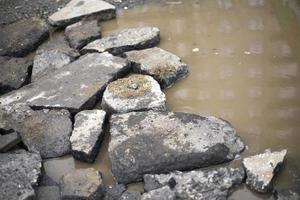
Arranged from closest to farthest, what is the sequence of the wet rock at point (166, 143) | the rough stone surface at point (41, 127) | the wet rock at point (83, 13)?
the wet rock at point (166, 143)
the rough stone surface at point (41, 127)
the wet rock at point (83, 13)

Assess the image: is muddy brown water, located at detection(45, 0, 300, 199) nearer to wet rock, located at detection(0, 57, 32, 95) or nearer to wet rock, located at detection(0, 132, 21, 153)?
wet rock, located at detection(0, 132, 21, 153)

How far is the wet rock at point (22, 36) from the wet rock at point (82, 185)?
238 centimetres

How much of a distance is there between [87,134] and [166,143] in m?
0.71

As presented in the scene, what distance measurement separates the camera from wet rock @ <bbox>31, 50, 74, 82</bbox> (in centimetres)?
486

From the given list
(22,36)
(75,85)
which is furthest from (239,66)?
(22,36)

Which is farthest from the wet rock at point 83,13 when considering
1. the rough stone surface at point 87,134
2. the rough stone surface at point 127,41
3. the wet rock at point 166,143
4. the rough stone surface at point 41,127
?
the wet rock at point 166,143

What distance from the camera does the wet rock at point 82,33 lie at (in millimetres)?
5309

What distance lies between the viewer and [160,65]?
183 inches

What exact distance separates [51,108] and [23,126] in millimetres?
322

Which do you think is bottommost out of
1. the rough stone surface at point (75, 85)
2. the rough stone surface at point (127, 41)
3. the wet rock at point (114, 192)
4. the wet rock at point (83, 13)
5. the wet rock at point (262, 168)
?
the wet rock at point (114, 192)

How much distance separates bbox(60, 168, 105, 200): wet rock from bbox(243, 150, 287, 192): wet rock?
3.68 feet

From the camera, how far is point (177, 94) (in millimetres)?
4449

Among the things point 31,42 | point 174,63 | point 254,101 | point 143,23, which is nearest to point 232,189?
point 254,101

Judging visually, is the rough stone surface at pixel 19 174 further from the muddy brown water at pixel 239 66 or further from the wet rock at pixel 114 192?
the wet rock at pixel 114 192
